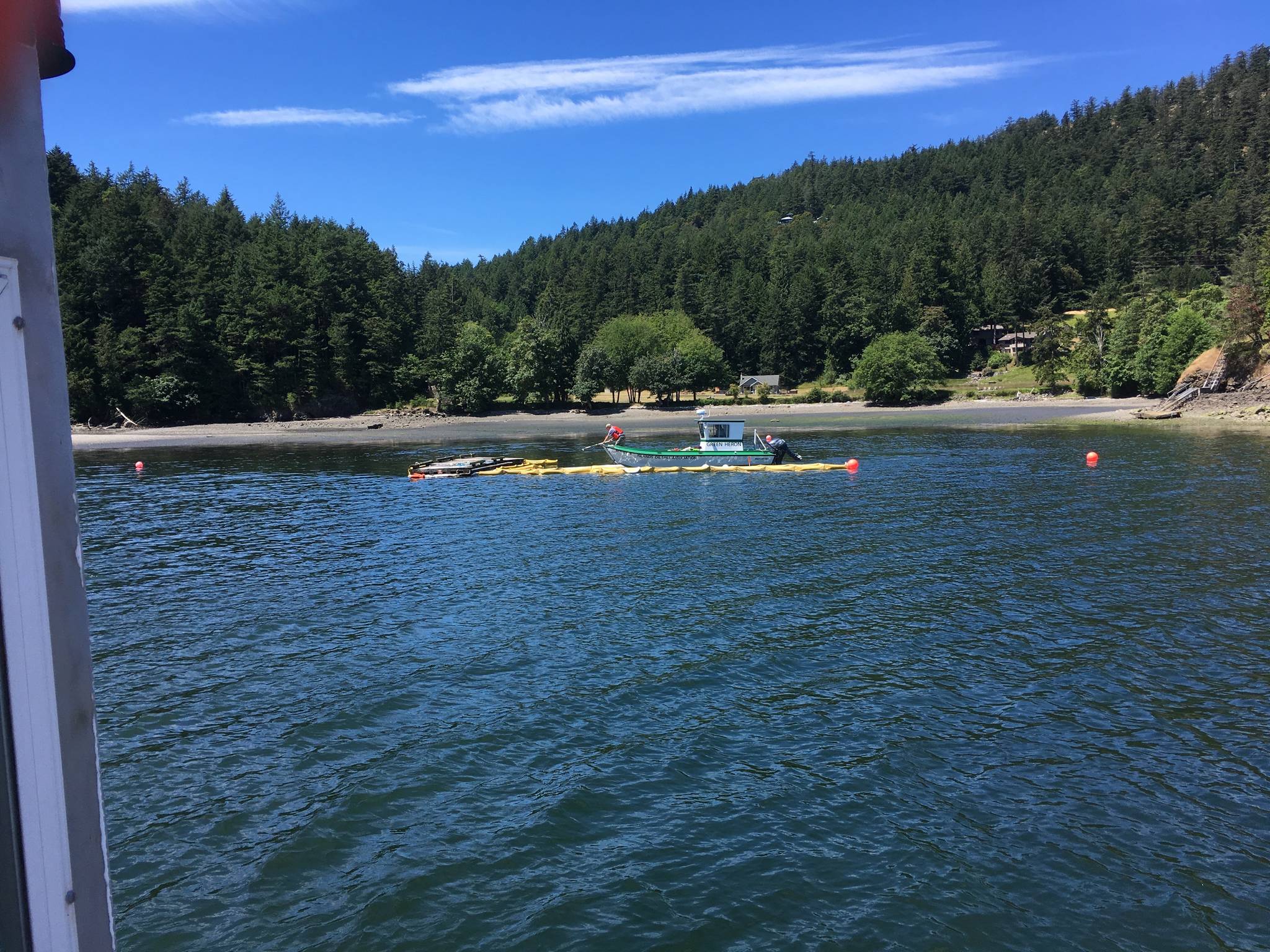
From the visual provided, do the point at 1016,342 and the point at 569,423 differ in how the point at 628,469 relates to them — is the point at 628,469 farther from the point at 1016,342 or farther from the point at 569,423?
the point at 1016,342

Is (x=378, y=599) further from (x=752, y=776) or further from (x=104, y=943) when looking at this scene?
(x=104, y=943)

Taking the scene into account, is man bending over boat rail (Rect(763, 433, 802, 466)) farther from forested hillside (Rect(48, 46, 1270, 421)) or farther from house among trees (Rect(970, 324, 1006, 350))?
house among trees (Rect(970, 324, 1006, 350))

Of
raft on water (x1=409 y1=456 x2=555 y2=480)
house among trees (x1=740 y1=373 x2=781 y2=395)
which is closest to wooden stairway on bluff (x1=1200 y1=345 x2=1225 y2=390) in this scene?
house among trees (x1=740 y1=373 x2=781 y2=395)

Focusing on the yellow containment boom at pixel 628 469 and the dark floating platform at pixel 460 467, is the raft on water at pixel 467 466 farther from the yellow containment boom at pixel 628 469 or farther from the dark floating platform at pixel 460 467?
the yellow containment boom at pixel 628 469

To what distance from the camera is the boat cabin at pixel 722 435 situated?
51.0m

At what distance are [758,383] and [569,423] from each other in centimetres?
3452

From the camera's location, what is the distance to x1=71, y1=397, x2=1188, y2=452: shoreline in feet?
263

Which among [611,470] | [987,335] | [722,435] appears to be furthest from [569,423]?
[987,335]

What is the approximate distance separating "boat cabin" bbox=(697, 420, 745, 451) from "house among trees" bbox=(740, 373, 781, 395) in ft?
221

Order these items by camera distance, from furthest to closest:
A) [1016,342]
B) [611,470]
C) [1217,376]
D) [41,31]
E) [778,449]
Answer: [1016,342], [1217,376], [611,470], [778,449], [41,31]

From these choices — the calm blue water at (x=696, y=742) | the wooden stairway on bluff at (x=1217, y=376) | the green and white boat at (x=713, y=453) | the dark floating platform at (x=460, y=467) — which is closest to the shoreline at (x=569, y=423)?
the wooden stairway on bluff at (x=1217, y=376)

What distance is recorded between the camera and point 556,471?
51.4 meters

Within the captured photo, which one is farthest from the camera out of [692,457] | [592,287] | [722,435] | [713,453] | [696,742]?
[592,287]

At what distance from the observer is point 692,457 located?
5069 centimetres
